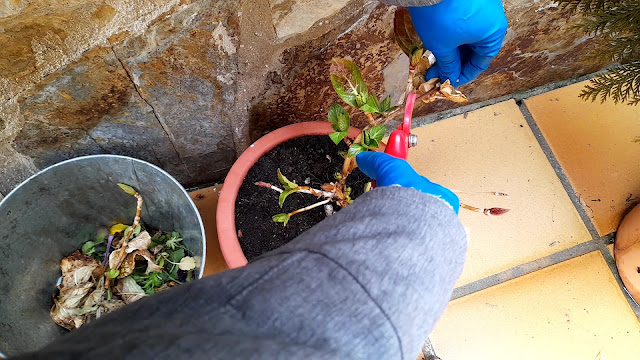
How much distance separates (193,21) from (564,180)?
1.10 m

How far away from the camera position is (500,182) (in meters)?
1.33

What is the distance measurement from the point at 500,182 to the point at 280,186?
2.15 feet

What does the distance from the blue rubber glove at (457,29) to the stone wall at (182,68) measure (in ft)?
0.54

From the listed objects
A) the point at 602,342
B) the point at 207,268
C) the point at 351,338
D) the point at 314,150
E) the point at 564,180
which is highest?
the point at 351,338

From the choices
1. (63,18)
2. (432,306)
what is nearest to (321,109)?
(63,18)

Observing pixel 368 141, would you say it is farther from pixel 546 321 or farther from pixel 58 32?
pixel 546 321

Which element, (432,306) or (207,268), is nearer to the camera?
(432,306)

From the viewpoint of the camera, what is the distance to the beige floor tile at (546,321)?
1180 mm

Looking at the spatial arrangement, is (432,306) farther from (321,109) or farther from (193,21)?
(321,109)

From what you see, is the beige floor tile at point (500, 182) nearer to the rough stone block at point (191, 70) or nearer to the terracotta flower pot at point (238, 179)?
the terracotta flower pot at point (238, 179)

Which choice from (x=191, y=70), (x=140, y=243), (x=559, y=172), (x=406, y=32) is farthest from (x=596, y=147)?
(x=140, y=243)

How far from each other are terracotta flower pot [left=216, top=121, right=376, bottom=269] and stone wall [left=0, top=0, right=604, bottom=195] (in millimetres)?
78

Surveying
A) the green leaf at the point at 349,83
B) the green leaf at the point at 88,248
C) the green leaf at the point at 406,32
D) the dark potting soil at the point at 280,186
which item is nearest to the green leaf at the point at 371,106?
the green leaf at the point at 349,83

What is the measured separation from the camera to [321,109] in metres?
1.19
